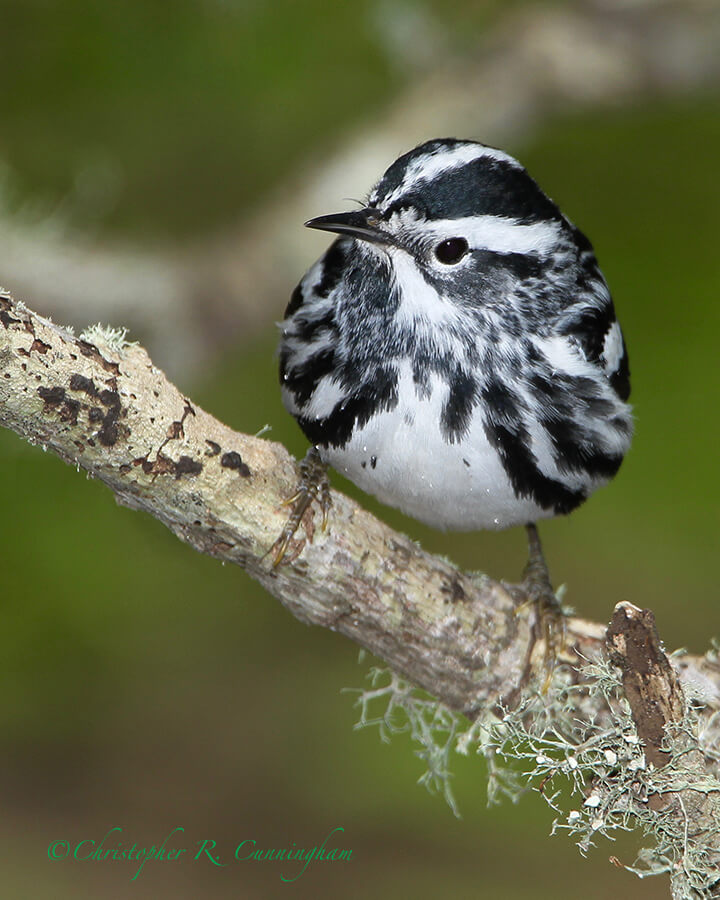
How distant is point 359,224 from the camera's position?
2.59 metres

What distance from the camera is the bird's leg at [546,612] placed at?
2869mm

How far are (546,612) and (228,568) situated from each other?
1599 mm

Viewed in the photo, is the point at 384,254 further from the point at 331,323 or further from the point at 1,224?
the point at 1,224

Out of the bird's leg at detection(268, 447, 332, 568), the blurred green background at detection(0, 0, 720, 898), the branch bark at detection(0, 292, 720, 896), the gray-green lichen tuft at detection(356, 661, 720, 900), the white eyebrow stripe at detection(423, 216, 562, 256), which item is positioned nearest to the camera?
the branch bark at detection(0, 292, 720, 896)

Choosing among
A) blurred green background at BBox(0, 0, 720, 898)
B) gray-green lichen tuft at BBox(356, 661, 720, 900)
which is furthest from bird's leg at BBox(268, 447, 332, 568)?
blurred green background at BBox(0, 0, 720, 898)

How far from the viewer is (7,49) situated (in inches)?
138

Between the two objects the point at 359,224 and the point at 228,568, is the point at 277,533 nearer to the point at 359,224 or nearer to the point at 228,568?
the point at 359,224

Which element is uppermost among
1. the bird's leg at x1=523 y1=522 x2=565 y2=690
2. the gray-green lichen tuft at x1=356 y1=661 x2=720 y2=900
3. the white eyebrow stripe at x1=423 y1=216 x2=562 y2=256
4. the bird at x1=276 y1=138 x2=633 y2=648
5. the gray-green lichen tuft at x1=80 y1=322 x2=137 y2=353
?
the white eyebrow stripe at x1=423 y1=216 x2=562 y2=256

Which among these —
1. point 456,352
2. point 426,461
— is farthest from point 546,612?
point 456,352

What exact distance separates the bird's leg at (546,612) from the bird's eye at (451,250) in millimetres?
1007

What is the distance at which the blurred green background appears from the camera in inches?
142

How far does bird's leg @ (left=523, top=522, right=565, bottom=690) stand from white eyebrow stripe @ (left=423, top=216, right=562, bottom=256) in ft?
3.15

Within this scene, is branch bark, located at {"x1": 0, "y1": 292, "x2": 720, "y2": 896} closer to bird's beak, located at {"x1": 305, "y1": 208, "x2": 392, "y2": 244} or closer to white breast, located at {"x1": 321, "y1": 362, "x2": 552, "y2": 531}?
white breast, located at {"x1": 321, "y1": 362, "x2": 552, "y2": 531}

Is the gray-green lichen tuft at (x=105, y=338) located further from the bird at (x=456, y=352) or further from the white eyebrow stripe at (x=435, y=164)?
the white eyebrow stripe at (x=435, y=164)
